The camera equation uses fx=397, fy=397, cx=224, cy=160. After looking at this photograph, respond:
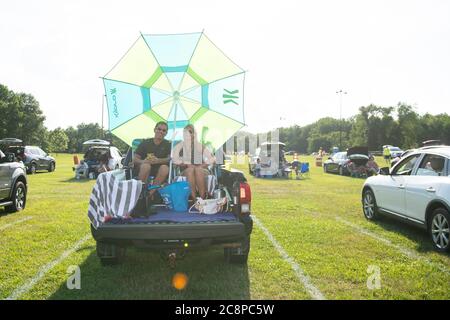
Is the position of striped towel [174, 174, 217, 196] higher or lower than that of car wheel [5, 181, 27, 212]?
higher

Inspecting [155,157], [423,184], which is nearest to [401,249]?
[423,184]

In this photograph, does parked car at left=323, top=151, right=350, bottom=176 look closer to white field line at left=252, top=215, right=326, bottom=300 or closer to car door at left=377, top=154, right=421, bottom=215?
car door at left=377, top=154, right=421, bottom=215

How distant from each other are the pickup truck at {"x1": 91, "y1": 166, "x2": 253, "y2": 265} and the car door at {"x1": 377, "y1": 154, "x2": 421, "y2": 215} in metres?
3.81

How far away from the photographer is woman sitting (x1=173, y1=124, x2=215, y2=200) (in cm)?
597

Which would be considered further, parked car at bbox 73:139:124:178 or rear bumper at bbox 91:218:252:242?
parked car at bbox 73:139:124:178

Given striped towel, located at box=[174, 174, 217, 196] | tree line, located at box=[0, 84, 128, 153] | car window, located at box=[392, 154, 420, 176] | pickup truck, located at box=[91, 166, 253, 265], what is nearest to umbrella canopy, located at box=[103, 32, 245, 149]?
striped towel, located at box=[174, 174, 217, 196]

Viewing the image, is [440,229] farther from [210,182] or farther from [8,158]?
[8,158]

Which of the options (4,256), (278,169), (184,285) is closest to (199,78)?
(184,285)

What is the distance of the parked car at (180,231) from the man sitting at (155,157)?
106cm

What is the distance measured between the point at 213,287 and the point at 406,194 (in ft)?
14.3

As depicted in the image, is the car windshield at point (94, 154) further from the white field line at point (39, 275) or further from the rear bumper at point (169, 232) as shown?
the rear bumper at point (169, 232)
